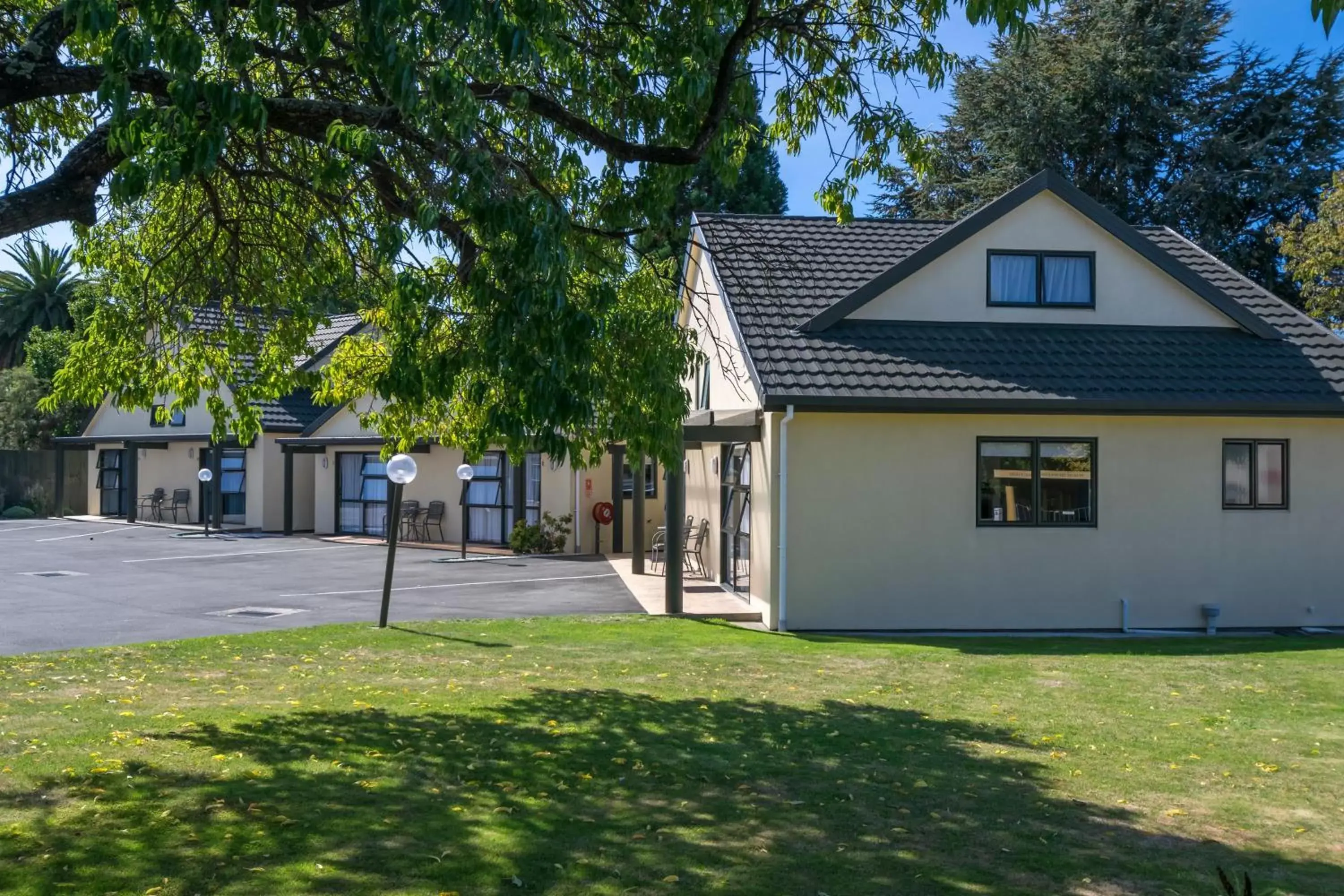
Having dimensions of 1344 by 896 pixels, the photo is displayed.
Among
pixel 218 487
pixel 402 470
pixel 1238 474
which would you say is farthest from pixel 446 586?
pixel 218 487

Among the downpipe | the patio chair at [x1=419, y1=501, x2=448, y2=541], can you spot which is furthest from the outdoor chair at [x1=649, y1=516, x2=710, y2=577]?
the patio chair at [x1=419, y1=501, x2=448, y2=541]

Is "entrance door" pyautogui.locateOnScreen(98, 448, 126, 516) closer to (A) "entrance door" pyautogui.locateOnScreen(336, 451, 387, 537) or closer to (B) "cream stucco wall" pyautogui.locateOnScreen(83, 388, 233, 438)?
(B) "cream stucco wall" pyautogui.locateOnScreen(83, 388, 233, 438)

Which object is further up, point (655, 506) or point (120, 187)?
point (120, 187)

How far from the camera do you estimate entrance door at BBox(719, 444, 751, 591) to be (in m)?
18.8

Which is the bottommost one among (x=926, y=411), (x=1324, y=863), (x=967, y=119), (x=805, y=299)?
(x=1324, y=863)

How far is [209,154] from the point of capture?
6621mm

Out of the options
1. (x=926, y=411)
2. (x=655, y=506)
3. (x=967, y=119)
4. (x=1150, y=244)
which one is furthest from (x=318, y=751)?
(x=967, y=119)

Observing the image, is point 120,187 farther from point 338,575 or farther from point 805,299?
point 338,575

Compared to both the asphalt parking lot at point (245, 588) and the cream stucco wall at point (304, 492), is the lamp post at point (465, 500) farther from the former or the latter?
the cream stucco wall at point (304, 492)

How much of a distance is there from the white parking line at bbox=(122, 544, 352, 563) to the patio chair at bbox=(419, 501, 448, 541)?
2312 mm

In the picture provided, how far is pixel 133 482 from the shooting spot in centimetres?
4241

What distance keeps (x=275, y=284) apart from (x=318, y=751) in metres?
5.45

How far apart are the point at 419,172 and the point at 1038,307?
11013mm

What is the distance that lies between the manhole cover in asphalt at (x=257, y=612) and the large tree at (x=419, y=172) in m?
5.67
